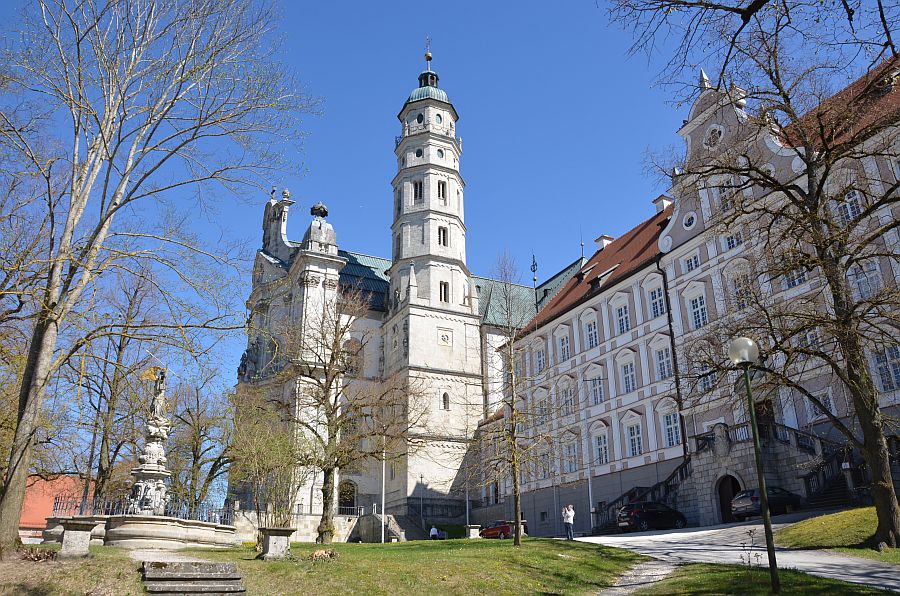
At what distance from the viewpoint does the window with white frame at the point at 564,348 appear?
44.4 metres

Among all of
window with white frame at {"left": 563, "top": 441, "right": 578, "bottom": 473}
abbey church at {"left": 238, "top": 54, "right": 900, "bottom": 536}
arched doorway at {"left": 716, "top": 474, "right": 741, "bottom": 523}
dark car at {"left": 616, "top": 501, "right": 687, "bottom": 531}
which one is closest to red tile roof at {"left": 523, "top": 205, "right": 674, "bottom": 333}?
abbey church at {"left": 238, "top": 54, "right": 900, "bottom": 536}

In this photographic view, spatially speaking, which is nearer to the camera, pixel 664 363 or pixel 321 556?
pixel 321 556

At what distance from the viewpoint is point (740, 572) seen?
1472 cm

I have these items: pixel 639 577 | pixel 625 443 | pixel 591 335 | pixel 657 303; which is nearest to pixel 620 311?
pixel 591 335

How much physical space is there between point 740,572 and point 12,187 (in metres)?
17.4

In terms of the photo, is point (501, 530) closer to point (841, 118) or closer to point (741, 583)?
point (741, 583)

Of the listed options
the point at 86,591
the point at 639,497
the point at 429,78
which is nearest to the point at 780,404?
the point at 639,497

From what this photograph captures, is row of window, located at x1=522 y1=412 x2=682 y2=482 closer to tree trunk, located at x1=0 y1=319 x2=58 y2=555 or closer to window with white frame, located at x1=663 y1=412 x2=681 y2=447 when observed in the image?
window with white frame, located at x1=663 y1=412 x2=681 y2=447

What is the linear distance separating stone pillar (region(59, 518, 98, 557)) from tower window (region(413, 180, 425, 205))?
4559 centimetres

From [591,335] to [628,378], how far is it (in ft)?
14.6

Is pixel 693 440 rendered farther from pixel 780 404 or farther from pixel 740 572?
pixel 740 572

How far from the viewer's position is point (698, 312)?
35.1m

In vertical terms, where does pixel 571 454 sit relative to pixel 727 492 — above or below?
above

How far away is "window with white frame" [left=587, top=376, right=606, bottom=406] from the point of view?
40531 mm
